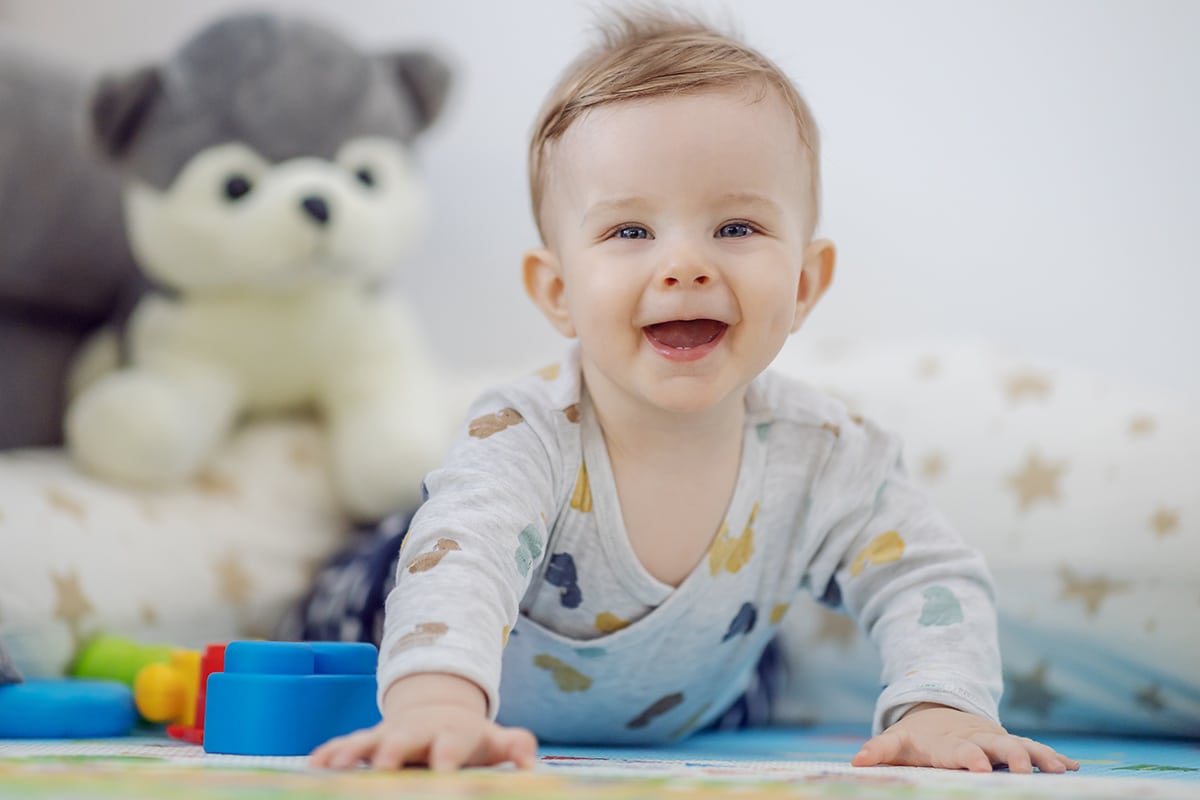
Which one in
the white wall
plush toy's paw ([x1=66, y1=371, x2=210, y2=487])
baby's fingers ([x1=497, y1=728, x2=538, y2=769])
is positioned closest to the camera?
baby's fingers ([x1=497, y1=728, x2=538, y2=769])

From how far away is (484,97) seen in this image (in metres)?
1.83

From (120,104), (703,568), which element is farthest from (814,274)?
(120,104)

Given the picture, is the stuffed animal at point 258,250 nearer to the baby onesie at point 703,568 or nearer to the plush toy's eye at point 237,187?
the plush toy's eye at point 237,187

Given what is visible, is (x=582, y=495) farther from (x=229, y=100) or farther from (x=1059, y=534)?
(x=229, y=100)

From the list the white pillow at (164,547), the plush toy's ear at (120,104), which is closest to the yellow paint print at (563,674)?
the white pillow at (164,547)

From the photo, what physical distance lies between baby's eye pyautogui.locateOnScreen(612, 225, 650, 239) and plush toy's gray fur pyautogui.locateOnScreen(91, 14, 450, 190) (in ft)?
2.07

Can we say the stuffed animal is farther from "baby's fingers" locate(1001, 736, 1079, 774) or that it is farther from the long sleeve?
"baby's fingers" locate(1001, 736, 1079, 774)

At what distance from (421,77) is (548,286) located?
25.3 inches

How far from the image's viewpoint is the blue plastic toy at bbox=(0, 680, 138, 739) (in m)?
0.89

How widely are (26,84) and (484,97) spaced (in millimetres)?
634

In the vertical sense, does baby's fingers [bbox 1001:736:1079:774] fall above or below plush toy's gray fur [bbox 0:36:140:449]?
below

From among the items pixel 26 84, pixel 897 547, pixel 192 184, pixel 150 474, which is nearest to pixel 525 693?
pixel 897 547

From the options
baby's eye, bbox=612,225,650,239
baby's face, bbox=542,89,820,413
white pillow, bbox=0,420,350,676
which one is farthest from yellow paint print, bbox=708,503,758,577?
white pillow, bbox=0,420,350,676

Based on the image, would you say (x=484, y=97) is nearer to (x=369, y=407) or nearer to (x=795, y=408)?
(x=369, y=407)
